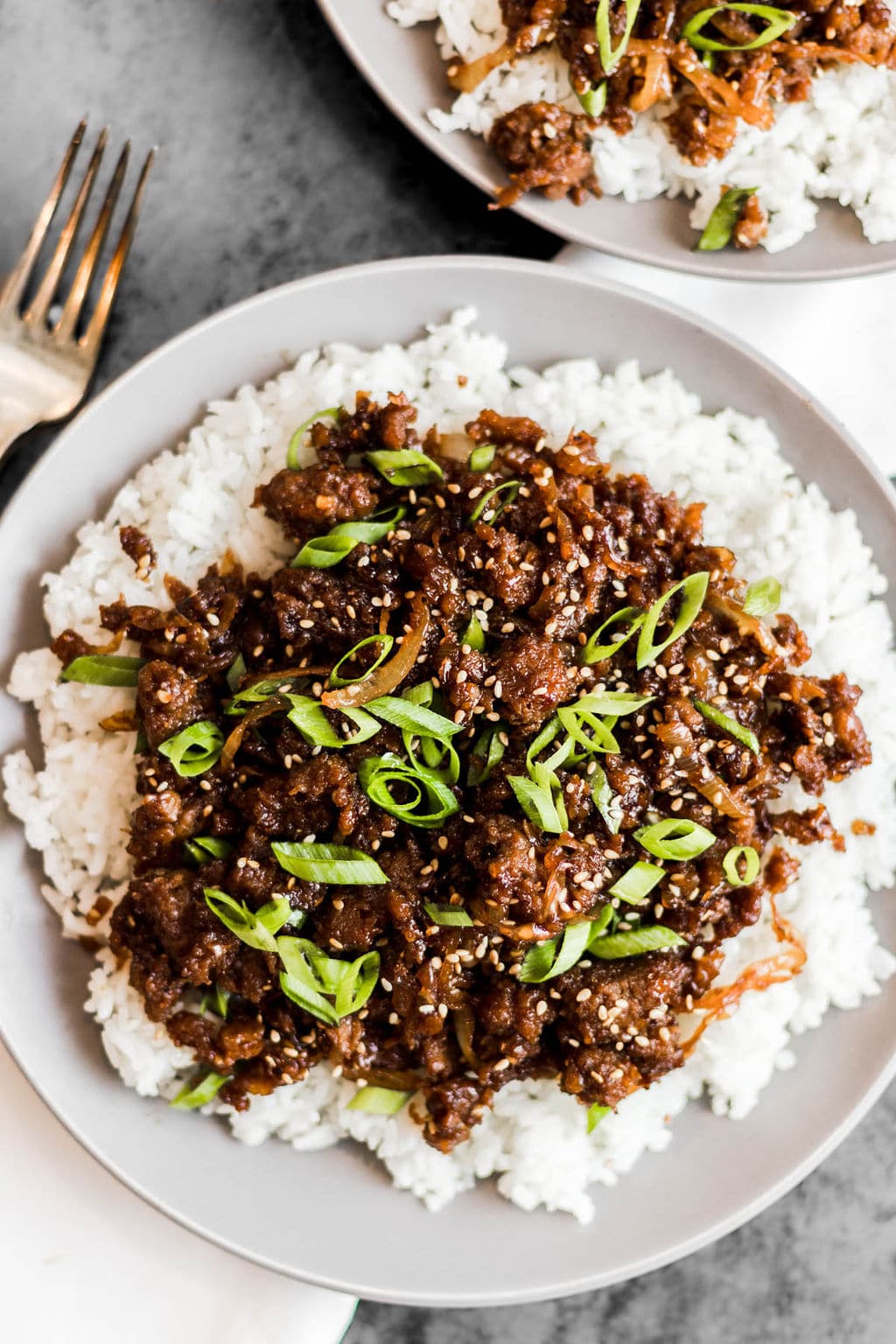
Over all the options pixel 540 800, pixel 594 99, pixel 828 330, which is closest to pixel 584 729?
pixel 540 800

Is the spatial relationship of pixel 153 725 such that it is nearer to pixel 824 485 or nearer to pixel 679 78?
pixel 824 485

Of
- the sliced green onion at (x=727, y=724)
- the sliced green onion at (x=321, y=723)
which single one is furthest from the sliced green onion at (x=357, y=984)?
the sliced green onion at (x=727, y=724)

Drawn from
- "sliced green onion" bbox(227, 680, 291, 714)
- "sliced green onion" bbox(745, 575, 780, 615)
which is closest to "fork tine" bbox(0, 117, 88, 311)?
"sliced green onion" bbox(227, 680, 291, 714)

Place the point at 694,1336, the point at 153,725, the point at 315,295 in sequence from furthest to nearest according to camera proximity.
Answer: the point at 694,1336, the point at 315,295, the point at 153,725

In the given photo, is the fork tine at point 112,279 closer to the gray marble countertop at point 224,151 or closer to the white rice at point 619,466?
the gray marble countertop at point 224,151

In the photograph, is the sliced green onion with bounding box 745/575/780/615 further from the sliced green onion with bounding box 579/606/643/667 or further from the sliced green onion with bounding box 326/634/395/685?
the sliced green onion with bounding box 326/634/395/685

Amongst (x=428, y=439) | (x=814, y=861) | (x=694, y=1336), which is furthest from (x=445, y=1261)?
(x=428, y=439)
